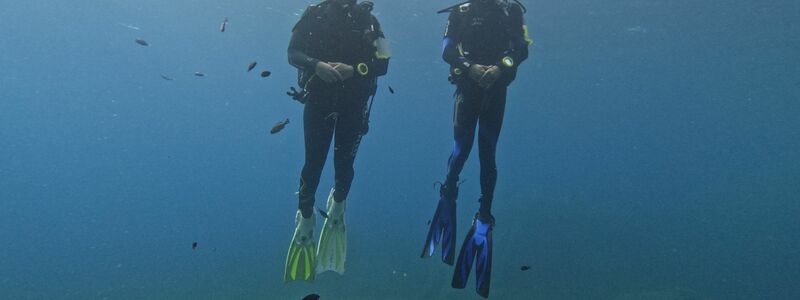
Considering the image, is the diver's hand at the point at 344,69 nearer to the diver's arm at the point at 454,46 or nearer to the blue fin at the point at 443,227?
the diver's arm at the point at 454,46

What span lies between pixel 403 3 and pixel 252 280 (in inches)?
573

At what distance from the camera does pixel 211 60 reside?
59.6 m

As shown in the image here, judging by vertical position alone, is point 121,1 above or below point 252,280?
above

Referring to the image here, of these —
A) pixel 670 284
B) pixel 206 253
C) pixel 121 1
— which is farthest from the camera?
pixel 121 1

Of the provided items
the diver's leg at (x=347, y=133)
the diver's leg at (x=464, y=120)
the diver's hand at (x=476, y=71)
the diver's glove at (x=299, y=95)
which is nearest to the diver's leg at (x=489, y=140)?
the diver's leg at (x=464, y=120)

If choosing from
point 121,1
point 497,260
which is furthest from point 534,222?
point 121,1

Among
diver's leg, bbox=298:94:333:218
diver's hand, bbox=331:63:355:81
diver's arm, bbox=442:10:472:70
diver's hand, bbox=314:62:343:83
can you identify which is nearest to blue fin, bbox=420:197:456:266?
diver's leg, bbox=298:94:333:218

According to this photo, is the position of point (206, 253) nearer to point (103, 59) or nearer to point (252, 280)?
point (252, 280)

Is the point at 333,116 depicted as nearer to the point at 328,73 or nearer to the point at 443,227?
the point at 328,73

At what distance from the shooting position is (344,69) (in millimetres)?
5785

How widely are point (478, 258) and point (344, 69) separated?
3.20 metres

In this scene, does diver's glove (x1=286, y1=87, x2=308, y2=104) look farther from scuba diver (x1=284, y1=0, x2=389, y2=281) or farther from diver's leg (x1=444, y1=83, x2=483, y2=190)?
diver's leg (x1=444, y1=83, x2=483, y2=190)

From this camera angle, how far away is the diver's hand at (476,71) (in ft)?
19.7

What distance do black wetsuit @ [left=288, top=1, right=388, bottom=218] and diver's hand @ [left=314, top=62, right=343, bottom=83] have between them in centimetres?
32
